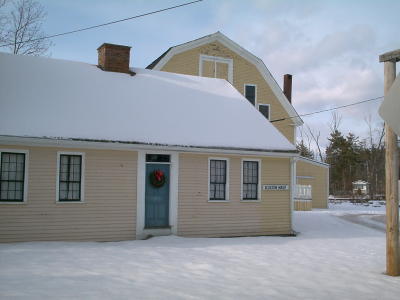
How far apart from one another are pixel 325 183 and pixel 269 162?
52.9ft

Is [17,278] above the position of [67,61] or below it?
below

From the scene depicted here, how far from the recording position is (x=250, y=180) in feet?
55.6

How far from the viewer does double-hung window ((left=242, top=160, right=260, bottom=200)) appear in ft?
55.4

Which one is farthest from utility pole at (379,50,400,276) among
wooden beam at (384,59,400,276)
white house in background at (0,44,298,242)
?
white house in background at (0,44,298,242)

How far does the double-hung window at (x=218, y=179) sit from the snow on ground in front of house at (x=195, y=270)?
73.7 inches

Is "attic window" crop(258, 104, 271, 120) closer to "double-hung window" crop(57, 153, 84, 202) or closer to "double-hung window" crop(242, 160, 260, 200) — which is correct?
"double-hung window" crop(242, 160, 260, 200)

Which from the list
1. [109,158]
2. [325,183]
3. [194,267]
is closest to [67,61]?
[109,158]

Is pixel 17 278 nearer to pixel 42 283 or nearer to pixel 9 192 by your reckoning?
pixel 42 283

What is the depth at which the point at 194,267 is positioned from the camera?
10.3 m

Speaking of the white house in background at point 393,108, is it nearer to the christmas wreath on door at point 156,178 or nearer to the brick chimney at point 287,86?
the christmas wreath on door at point 156,178

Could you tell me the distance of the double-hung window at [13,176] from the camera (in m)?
13.3

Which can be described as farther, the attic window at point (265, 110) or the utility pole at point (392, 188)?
the attic window at point (265, 110)

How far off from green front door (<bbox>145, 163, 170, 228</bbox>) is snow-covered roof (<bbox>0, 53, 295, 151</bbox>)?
0.97m

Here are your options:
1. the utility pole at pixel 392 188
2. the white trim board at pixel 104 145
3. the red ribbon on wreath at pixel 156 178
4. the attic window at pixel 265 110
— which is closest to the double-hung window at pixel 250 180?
the white trim board at pixel 104 145
